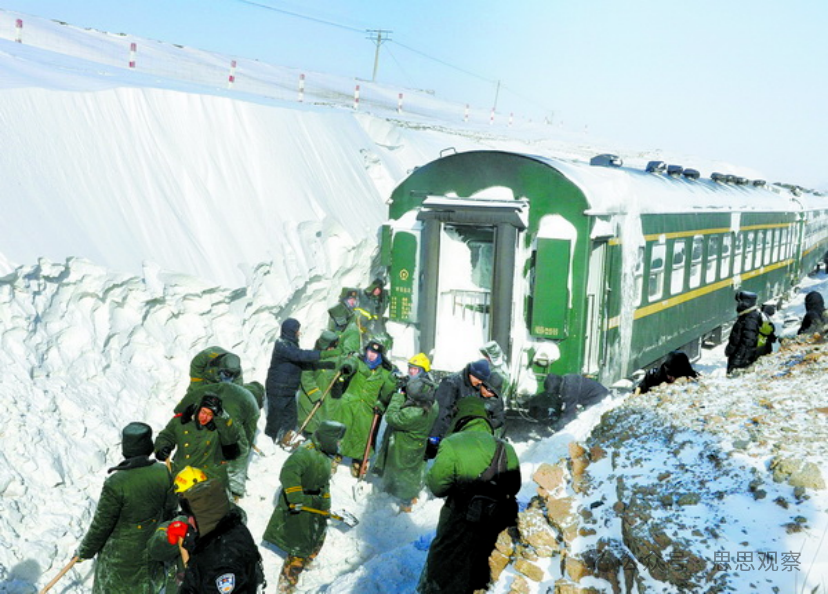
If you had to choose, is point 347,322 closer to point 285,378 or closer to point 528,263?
point 285,378

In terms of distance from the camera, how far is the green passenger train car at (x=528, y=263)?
7.99 meters

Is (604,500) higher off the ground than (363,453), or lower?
higher

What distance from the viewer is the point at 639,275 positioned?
9.26 meters

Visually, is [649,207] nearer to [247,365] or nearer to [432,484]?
[247,365]

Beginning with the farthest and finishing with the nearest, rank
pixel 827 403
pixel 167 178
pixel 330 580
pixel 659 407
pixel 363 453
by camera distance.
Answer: pixel 167 178
pixel 363 453
pixel 330 580
pixel 659 407
pixel 827 403

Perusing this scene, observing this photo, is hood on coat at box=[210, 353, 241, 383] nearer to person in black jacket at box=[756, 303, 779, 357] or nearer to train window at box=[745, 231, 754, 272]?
person in black jacket at box=[756, 303, 779, 357]

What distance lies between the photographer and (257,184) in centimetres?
1027

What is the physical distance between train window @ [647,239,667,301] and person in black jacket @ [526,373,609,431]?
2.40 metres

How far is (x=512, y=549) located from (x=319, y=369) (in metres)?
4.26

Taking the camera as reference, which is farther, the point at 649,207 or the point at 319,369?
the point at 649,207

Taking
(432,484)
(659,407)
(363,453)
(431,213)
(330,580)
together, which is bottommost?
(330,580)

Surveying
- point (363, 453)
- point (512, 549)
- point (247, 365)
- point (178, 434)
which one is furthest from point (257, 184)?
point (512, 549)

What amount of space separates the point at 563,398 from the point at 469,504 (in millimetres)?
3457

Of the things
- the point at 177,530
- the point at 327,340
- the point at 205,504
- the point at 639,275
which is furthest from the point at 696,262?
the point at 205,504
